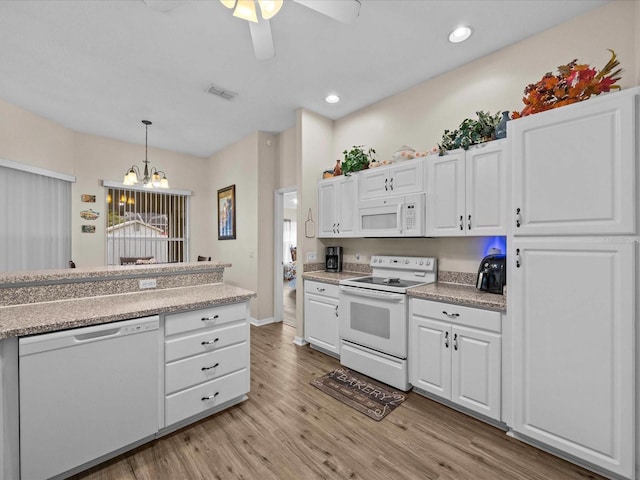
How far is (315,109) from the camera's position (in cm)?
363

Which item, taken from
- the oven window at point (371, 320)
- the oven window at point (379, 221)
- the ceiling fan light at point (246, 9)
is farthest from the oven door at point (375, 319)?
the ceiling fan light at point (246, 9)

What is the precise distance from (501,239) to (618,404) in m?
1.28

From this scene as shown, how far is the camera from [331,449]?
71.2 inches

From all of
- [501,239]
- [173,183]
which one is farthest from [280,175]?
[501,239]

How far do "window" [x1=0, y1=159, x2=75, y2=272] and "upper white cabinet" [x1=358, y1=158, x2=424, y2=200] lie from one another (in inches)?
176

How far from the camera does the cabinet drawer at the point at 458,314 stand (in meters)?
1.97

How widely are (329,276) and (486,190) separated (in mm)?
1827

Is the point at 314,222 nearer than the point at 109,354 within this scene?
No

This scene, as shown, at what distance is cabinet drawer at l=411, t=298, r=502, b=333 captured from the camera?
197 centimetres

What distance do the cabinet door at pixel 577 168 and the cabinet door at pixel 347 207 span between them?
165 centimetres

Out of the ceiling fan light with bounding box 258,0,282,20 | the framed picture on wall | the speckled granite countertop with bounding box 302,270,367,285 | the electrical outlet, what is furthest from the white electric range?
the framed picture on wall

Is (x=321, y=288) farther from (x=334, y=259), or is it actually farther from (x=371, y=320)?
(x=371, y=320)

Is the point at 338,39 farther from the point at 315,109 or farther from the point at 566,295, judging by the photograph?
the point at 566,295

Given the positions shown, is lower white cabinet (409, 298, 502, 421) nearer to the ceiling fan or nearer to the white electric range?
the white electric range
